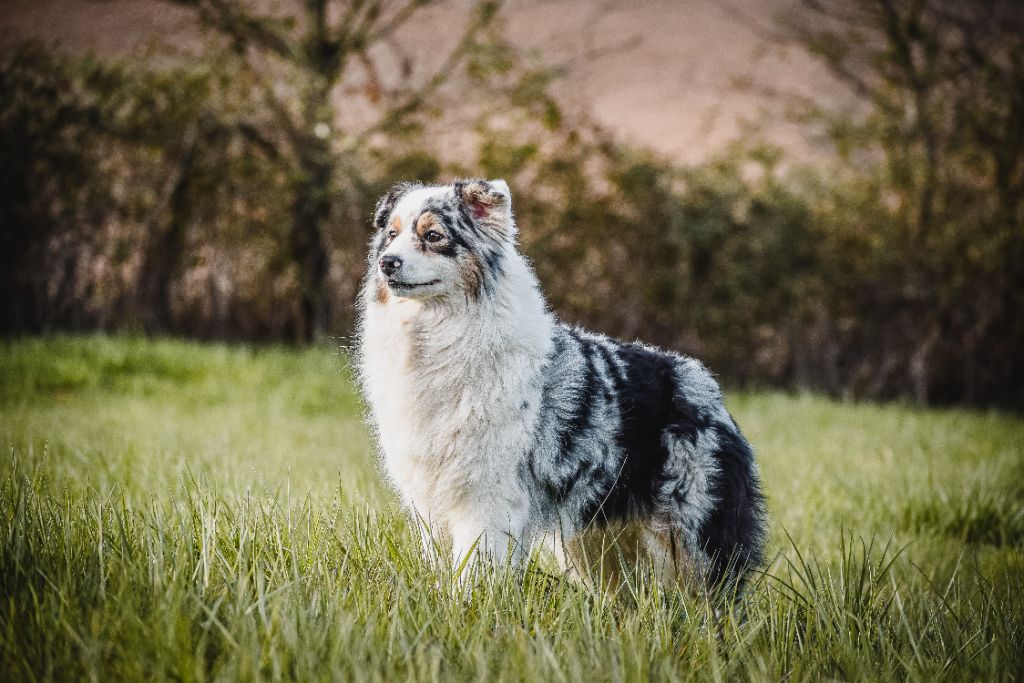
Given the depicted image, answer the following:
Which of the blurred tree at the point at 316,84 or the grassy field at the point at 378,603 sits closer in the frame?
the grassy field at the point at 378,603

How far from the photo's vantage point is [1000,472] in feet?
16.9

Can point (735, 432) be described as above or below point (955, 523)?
above

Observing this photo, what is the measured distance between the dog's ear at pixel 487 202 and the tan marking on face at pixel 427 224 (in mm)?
178

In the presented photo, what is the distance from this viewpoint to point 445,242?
283cm

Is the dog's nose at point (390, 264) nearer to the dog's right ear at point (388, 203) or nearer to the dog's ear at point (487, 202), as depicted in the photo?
the dog's ear at point (487, 202)

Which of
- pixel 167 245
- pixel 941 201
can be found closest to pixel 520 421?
pixel 167 245

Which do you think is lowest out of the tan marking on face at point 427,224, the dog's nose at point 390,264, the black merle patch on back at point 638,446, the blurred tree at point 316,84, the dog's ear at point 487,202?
the black merle patch on back at point 638,446

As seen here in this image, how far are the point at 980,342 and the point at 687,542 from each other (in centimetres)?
1091

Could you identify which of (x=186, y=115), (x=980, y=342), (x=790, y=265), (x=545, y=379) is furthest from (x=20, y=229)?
(x=980, y=342)

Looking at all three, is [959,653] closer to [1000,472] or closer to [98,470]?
[1000,472]

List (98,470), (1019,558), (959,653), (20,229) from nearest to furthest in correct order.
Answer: (959,653) → (1019,558) → (98,470) → (20,229)

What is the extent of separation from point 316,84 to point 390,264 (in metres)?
9.56

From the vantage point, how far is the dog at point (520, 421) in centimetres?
260

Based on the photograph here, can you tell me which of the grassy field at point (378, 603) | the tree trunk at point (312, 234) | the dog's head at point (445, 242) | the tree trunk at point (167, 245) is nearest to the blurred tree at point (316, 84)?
the tree trunk at point (312, 234)
